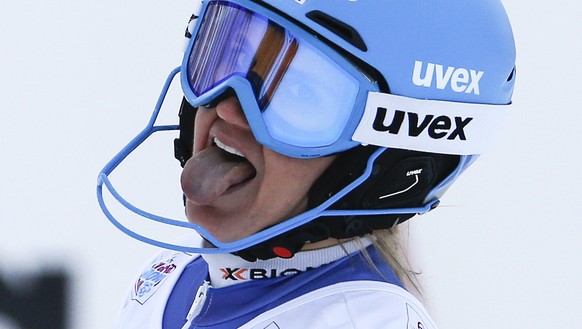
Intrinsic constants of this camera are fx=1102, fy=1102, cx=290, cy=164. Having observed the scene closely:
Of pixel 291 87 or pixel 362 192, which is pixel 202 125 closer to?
pixel 291 87

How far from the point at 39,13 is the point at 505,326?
155 cm

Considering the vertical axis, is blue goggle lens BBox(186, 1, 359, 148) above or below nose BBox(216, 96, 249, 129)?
above

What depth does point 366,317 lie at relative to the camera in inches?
62.6

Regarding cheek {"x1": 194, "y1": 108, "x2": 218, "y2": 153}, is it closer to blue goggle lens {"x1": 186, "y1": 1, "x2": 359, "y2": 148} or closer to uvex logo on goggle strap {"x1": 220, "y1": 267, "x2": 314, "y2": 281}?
blue goggle lens {"x1": 186, "y1": 1, "x2": 359, "y2": 148}

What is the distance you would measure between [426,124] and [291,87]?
211 millimetres

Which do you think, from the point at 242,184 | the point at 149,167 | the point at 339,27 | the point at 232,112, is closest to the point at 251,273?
the point at 242,184

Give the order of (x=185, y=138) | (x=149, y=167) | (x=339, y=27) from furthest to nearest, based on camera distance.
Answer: (x=149, y=167) < (x=185, y=138) < (x=339, y=27)

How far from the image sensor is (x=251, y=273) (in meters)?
1.73

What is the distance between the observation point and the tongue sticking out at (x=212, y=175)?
64.5 inches

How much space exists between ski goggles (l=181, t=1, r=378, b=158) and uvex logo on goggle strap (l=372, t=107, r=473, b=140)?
36 mm

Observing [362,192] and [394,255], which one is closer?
[362,192]

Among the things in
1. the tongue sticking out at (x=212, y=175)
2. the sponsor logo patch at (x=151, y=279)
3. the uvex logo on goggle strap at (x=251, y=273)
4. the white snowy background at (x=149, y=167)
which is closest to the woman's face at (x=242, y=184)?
the tongue sticking out at (x=212, y=175)

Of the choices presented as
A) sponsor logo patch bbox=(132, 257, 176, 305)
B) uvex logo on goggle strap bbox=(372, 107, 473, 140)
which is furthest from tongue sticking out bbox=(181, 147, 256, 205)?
sponsor logo patch bbox=(132, 257, 176, 305)

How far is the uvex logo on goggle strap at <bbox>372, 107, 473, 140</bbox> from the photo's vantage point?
1611mm
